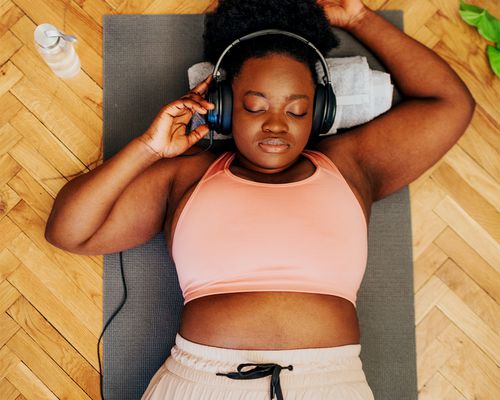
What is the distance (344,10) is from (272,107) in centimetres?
48

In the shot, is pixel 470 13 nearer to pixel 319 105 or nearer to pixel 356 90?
pixel 356 90

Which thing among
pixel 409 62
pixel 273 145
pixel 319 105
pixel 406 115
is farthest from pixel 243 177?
pixel 409 62

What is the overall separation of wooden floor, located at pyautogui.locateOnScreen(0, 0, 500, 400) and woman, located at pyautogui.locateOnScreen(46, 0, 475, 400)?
246 millimetres

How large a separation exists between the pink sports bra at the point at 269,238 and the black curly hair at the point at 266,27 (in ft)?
0.92

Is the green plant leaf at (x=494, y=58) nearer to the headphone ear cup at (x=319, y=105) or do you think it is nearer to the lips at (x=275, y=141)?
the headphone ear cup at (x=319, y=105)

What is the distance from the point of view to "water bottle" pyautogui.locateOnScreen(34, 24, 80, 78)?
129 centimetres

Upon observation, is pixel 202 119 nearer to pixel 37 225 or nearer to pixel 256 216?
pixel 256 216

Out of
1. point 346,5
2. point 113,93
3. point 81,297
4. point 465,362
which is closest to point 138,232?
point 81,297

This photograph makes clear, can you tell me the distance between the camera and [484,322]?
1397mm

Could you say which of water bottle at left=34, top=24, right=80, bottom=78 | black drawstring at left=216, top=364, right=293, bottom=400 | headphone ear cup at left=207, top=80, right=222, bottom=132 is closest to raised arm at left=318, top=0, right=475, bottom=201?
headphone ear cup at left=207, top=80, right=222, bottom=132

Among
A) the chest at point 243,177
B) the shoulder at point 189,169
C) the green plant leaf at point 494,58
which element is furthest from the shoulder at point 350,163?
the green plant leaf at point 494,58

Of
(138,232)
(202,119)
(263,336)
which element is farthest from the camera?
(202,119)

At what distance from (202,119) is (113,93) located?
0.31 meters

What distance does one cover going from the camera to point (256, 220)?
107cm
